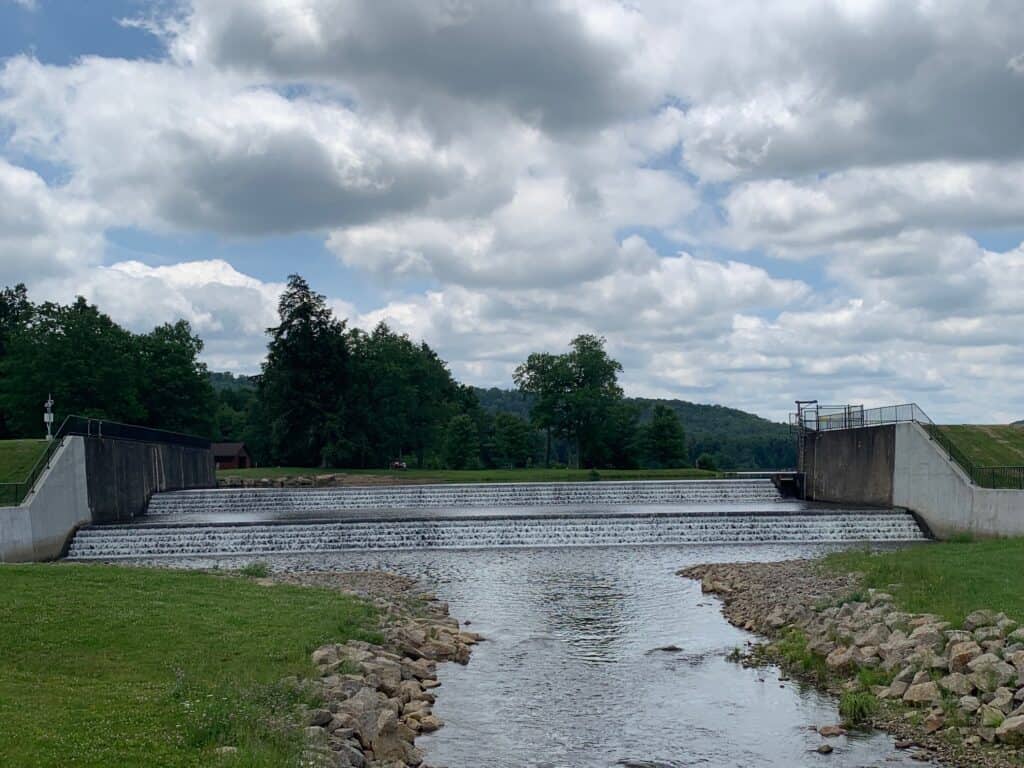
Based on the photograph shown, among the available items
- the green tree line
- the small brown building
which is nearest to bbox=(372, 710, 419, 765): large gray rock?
the green tree line

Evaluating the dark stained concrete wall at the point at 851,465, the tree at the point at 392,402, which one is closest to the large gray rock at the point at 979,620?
the dark stained concrete wall at the point at 851,465

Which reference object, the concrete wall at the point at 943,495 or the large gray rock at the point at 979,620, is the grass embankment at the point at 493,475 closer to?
the concrete wall at the point at 943,495

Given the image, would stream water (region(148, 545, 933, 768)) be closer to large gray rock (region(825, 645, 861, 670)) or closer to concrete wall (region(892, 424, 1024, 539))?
large gray rock (region(825, 645, 861, 670))

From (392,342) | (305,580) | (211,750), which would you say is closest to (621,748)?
(211,750)

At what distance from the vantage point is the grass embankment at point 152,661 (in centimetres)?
812

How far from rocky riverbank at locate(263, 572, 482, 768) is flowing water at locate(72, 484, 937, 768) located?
13.0 inches

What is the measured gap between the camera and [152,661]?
11461mm

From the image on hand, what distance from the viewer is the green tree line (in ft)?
211

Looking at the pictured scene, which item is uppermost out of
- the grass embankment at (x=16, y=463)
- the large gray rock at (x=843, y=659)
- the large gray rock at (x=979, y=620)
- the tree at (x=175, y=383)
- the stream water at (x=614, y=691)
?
the tree at (x=175, y=383)

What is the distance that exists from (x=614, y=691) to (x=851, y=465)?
29.5 meters

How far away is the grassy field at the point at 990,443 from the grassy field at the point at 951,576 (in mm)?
10416

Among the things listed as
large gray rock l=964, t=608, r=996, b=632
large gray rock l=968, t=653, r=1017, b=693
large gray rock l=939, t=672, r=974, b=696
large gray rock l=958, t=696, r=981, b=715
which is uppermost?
large gray rock l=964, t=608, r=996, b=632

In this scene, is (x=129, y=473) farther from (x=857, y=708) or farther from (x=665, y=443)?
(x=665, y=443)

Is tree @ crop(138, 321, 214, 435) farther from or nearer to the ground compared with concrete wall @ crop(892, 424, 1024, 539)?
farther from the ground
